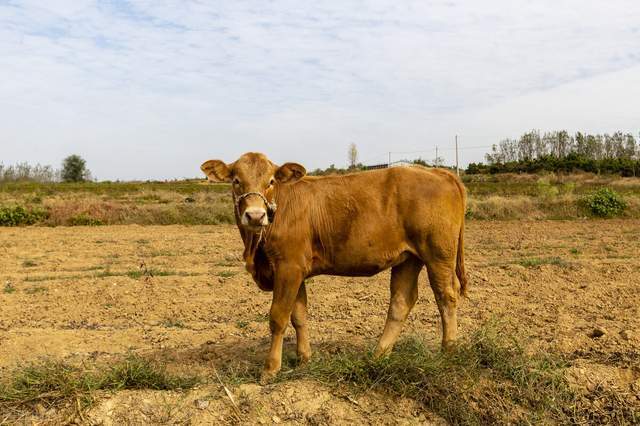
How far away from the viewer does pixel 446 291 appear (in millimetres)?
6465

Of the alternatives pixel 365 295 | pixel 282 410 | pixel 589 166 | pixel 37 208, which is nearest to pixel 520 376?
pixel 282 410

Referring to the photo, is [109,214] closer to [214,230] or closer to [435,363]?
[214,230]

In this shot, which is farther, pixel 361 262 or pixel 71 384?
pixel 361 262

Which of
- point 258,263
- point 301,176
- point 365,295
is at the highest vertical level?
point 301,176

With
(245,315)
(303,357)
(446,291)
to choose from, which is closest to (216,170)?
(303,357)

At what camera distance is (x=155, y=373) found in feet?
18.6

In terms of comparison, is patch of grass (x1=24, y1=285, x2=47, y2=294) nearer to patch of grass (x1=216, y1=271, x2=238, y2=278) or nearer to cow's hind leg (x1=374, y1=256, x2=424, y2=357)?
patch of grass (x1=216, y1=271, x2=238, y2=278)

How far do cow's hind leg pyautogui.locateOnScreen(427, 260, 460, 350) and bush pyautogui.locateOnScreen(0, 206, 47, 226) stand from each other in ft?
76.4

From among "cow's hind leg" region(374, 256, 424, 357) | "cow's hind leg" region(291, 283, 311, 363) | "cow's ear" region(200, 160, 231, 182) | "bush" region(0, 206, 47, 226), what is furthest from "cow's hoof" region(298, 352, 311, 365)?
"bush" region(0, 206, 47, 226)

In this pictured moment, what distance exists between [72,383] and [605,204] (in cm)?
2642

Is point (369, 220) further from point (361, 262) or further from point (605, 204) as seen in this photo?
point (605, 204)

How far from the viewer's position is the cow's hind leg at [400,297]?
6.63 metres

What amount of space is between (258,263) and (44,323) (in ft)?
15.4

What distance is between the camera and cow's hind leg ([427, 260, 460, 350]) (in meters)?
6.39
